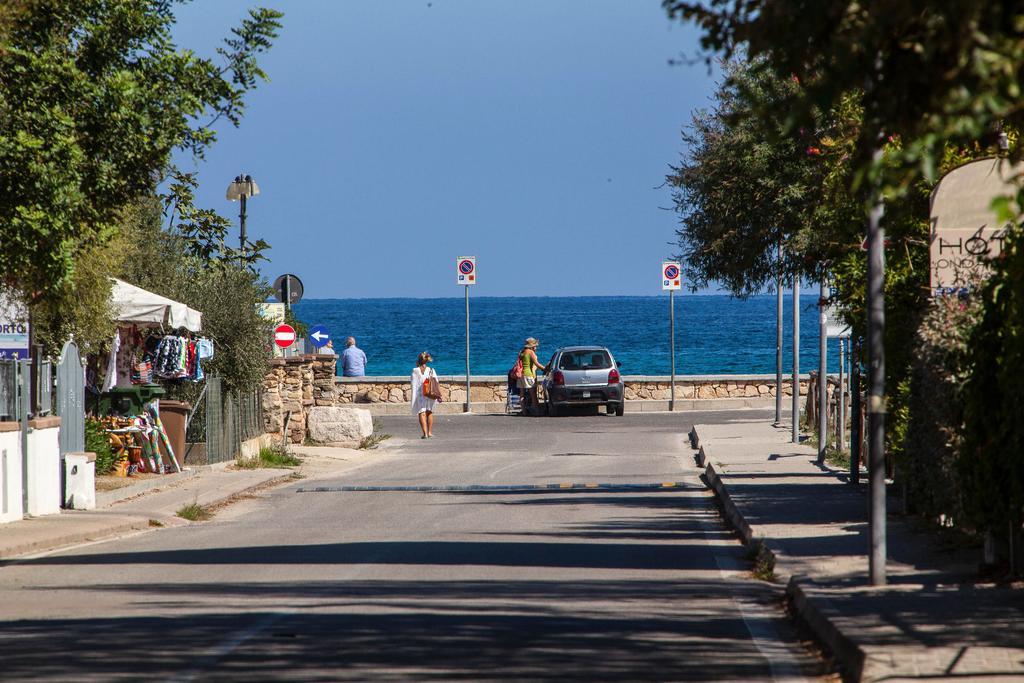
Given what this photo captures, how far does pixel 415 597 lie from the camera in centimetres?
1027

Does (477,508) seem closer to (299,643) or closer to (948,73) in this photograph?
(299,643)

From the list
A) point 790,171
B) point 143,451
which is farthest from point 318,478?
point 790,171

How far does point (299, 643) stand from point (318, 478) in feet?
48.5

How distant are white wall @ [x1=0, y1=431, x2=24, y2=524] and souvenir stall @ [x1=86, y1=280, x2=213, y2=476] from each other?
194 inches

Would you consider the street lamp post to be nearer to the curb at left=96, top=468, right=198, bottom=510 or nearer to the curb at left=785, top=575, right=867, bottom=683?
the curb at left=96, top=468, right=198, bottom=510

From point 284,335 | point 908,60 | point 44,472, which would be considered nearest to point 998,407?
point 908,60

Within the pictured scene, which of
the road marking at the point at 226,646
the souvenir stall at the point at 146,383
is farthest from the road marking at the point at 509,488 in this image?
the road marking at the point at 226,646

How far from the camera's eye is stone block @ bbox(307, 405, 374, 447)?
29297 millimetres

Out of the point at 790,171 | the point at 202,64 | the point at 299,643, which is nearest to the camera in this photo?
the point at 299,643

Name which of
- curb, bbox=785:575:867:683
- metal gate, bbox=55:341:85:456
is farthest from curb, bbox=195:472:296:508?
curb, bbox=785:575:867:683

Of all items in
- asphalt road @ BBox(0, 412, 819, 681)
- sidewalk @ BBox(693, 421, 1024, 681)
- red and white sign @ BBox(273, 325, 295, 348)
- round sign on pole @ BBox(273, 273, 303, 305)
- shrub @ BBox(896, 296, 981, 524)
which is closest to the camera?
sidewalk @ BBox(693, 421, 1024, 681)

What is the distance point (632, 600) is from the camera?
10055mm

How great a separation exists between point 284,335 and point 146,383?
6.31m

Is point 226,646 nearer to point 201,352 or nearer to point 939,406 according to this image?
point 939,406
